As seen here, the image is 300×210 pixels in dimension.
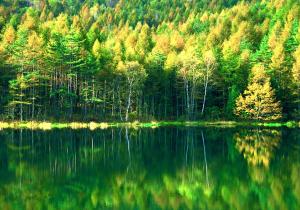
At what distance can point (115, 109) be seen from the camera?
84.4 m

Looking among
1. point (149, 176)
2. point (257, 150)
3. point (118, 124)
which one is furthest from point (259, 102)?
point (149, 176)

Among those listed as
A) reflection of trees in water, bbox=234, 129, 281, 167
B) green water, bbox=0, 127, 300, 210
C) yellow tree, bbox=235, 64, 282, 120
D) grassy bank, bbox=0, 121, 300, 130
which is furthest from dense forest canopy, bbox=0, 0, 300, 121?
reflection of trees in water, bbox=234, 129, 281, 167

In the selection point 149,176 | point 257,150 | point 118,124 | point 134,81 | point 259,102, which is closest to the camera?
point 149,176

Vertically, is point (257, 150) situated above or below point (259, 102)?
below

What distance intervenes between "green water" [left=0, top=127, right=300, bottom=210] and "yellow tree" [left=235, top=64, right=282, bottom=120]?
123 feet

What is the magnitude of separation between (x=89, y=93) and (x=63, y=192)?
6041 centimetres

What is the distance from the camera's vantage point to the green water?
62.5ft

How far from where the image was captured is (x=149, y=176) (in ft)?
82.3

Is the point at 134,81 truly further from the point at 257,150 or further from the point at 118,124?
the point at 257,150

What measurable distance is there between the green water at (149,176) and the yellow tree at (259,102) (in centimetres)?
3737

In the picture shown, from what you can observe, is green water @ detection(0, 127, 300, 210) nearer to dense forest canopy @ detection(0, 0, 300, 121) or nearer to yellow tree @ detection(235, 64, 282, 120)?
dense forest canopy @ detection(0, 0, 300, 121)

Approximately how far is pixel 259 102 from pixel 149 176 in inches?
2210

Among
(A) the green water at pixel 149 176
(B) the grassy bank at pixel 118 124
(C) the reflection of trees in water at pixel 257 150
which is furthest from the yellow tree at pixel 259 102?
(A) the green water at pixel 149 176

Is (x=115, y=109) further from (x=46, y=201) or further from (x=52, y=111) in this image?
(x=46, y=201)
